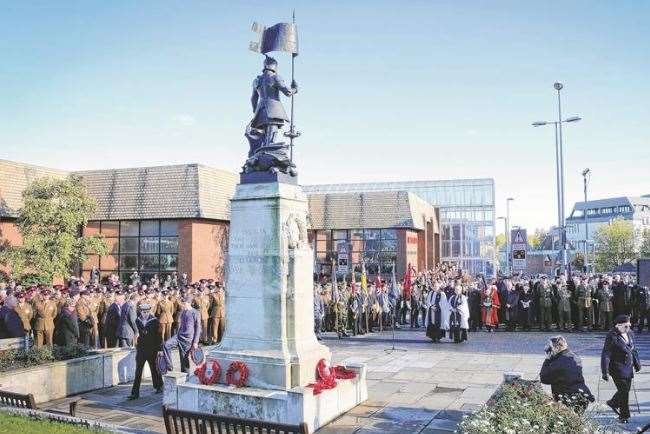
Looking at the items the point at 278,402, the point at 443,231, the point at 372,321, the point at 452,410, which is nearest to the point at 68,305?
the point at 278,402

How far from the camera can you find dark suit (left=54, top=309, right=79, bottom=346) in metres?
15.2

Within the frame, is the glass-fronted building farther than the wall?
Yes

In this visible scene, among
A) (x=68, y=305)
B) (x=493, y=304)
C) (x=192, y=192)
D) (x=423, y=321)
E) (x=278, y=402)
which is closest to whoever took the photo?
(x=278, y=402)

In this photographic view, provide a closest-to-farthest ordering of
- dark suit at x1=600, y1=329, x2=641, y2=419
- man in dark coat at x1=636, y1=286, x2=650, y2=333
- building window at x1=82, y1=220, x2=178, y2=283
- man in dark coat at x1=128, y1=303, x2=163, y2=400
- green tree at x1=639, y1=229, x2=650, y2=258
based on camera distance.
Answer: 1. dark suit at x1=600, y1=329, x2=641, y2=419
2. man in dark coat at x1=128, y1=303, x2=163, y2=400
3. man in dark coat at x1=636, y1=286, x2=650, y2=333
4. building window at x1=82, y1=220, x2=178, y2=283
5. green tree at x1=639, y1=229, x2=650, y2=258

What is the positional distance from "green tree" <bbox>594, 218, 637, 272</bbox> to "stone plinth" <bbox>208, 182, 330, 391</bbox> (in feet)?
234

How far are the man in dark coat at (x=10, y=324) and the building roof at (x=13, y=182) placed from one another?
44.3 ft

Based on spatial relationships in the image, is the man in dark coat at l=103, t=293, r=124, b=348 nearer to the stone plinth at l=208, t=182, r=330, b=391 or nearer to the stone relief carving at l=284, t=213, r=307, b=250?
the stone plinth at l=208, t=182, r=330, b=391

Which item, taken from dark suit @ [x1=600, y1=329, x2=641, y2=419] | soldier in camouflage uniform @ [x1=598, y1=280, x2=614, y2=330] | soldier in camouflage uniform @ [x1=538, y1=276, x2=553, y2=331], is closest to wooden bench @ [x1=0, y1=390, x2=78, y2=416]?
dark suit @ [x1=600, y1=329, x2=641, y2=419]

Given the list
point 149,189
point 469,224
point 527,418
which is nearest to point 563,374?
point 527,418

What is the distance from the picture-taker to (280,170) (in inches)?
420

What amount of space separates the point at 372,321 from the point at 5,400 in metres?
15.2

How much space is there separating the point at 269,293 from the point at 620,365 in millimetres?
5773

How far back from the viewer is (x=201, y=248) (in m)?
29.7

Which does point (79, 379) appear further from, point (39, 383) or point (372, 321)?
point (372, 321)
